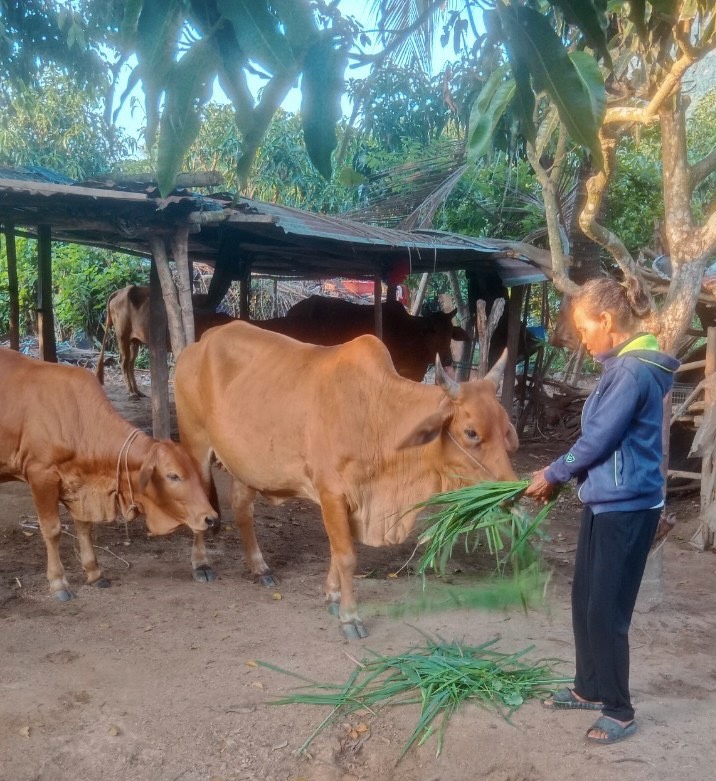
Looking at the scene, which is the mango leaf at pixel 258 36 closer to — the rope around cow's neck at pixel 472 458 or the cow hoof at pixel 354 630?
the rope around cow's neck at pixel 472 458

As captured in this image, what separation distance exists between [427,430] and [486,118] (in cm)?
255

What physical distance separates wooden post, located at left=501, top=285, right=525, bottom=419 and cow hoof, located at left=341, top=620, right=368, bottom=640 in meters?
5.73

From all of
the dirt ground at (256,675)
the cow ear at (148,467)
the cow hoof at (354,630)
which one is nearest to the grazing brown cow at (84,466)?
the cow ear at (148,467)

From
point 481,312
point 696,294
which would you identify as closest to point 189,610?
point 696,294

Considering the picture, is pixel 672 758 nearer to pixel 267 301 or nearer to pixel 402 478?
pixel 402 478

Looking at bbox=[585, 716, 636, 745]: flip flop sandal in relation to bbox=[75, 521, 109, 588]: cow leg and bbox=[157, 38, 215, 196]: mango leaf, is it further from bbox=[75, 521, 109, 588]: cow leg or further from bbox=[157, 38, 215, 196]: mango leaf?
bbox=[75, 521, 109, 588]: cow leg

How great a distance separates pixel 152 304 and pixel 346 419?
3382mm

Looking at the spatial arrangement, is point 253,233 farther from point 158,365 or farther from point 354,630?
point 354,630

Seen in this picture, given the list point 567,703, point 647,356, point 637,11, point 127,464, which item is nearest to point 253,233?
point 127,464

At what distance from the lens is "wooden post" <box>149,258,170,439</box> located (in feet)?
21.7

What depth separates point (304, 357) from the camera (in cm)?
497

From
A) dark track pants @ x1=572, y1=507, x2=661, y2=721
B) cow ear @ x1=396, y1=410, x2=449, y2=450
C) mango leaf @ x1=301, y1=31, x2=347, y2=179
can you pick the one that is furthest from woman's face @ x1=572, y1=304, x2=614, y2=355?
mango leaf @ x1=301, y1=31, x2=347, y2=179

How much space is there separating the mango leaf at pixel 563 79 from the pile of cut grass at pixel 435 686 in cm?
255

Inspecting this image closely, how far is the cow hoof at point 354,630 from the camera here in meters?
4.26
